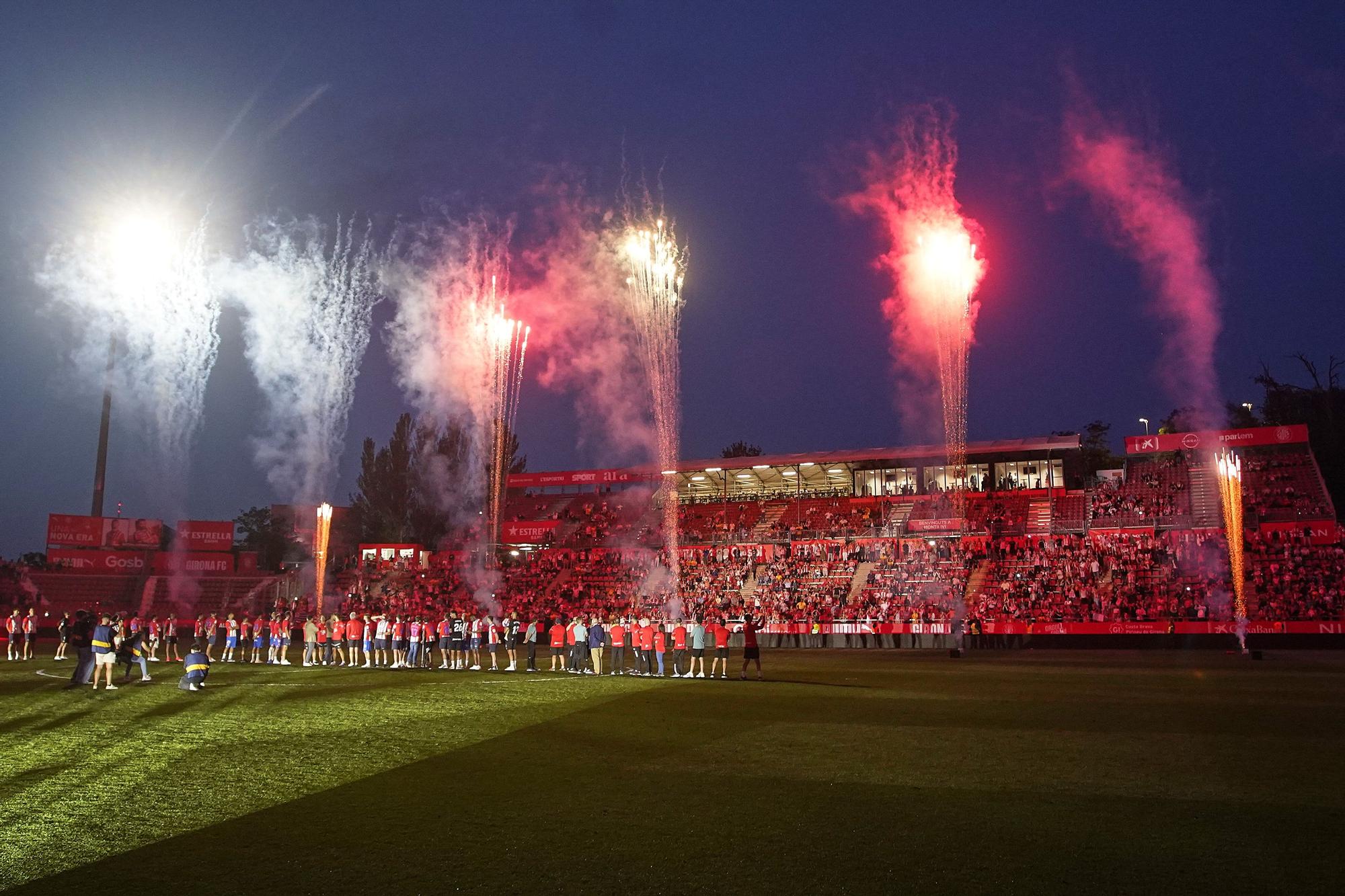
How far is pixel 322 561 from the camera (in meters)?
54.6

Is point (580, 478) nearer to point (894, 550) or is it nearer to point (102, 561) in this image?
point (894, 550)

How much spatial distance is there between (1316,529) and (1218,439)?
341 inches

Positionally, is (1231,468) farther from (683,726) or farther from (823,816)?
(823,816)

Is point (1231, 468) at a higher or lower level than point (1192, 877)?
higher

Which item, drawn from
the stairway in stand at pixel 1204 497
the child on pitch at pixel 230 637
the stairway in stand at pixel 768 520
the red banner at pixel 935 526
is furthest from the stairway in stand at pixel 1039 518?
the child on pitch at pixel 230 637

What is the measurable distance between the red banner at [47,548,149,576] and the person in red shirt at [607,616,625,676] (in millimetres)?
46430

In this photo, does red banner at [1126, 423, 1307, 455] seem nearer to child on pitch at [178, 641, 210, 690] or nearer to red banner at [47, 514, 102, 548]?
child on pitch at [178, 641, 210, 690]

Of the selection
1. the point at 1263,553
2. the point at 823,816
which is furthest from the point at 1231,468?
the point at 823,816

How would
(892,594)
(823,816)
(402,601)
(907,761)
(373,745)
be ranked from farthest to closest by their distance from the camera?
(402,601) < (892,594) < (373,745) < (907,761) < (823,816)

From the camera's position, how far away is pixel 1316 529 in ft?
140

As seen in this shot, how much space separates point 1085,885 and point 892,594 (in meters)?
39.7

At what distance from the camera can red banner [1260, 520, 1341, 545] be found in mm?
42000

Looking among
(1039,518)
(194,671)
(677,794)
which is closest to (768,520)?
(1039,518)

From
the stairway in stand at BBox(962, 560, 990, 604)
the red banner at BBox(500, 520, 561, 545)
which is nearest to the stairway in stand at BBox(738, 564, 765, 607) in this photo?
the stairway in stand at BBox(962, 560, 990, 604)
